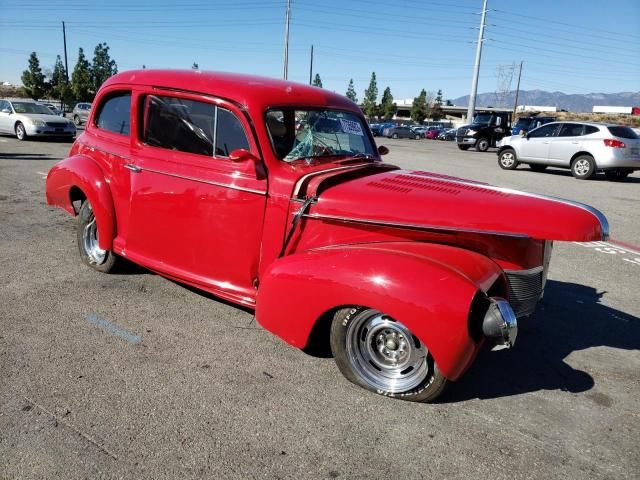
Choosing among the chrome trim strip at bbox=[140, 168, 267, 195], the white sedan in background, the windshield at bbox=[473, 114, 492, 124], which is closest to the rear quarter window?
the windshield at bbox=[473, 114, 492, 124]

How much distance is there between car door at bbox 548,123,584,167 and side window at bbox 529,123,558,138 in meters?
0.21

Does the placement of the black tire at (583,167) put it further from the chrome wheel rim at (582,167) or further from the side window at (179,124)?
the side window at (179,124)

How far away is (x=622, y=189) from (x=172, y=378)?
12614 mm

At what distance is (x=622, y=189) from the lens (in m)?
12.0

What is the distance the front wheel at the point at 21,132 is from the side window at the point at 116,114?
14.4m

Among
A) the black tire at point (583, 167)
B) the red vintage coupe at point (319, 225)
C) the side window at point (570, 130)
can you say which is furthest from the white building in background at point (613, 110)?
the red vintage coupe at point (319, 225)

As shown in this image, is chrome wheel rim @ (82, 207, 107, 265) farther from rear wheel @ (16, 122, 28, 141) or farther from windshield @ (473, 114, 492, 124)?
windshield @ (473, 114, 492, 124)

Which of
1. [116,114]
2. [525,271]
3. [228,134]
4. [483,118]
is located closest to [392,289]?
[525,271]

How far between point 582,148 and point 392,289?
13.5 meters

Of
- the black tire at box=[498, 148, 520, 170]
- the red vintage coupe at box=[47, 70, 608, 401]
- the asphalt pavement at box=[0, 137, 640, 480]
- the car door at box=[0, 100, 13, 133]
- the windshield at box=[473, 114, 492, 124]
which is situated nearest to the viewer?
the asphalt pavement at box=[0, 137, 640, 480]

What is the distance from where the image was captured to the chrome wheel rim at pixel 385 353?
2760 millimetres

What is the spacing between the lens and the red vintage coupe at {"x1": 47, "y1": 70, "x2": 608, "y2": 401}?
261cm

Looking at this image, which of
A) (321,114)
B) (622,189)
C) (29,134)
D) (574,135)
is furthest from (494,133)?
(321,114)

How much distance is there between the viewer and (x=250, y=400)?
2.73m
